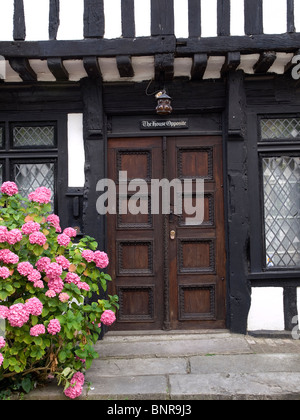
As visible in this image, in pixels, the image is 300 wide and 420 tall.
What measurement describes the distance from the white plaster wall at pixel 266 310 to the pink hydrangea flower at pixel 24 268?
2.70 meters

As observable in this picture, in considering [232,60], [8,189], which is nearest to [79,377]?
[8,189]

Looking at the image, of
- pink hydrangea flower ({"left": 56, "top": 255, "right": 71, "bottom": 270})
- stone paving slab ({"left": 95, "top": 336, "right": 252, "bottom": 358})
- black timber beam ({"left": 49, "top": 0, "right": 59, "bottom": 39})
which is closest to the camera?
pink hydrangea flower ({"left": 56, "top": 255, "right": 71, "bottom": 270})

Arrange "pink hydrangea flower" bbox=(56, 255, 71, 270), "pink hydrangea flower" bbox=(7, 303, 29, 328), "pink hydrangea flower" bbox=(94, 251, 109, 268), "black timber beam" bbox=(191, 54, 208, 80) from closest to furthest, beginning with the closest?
1. "pink hydrangea flower" bbox=(7, 303, 29, 328)
2. "pink hydrangea flower" bbox=(56, 255, 71, 270)
3. "pink hydrangea flower" bbox=(94, 251, 109, 268)
4. "black timber beam" bbox=(191, 54, 208, 80)

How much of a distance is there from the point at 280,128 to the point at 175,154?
1.31 metres

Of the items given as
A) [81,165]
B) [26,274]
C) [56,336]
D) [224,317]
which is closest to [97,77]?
[81,165]

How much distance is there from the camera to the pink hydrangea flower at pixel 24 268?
3096 millimetres

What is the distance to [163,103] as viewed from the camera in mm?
4566

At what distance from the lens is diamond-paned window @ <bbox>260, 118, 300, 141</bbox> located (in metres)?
4.81

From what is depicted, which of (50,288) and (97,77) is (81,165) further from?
(50,288)

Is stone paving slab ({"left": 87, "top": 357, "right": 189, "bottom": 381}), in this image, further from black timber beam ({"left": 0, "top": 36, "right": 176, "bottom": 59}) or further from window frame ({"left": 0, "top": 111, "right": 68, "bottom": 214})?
black timber beam ({"left": 0, "top": 36, "right": 176, "bottom": 59})

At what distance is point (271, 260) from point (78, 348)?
253 centimetres

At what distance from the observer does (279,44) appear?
4.27 m

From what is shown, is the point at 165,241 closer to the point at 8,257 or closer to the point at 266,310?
the point at 266,310

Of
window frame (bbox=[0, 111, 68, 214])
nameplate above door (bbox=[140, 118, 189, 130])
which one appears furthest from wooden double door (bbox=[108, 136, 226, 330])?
window frame (bbox=[0, 111, 68, 214])
